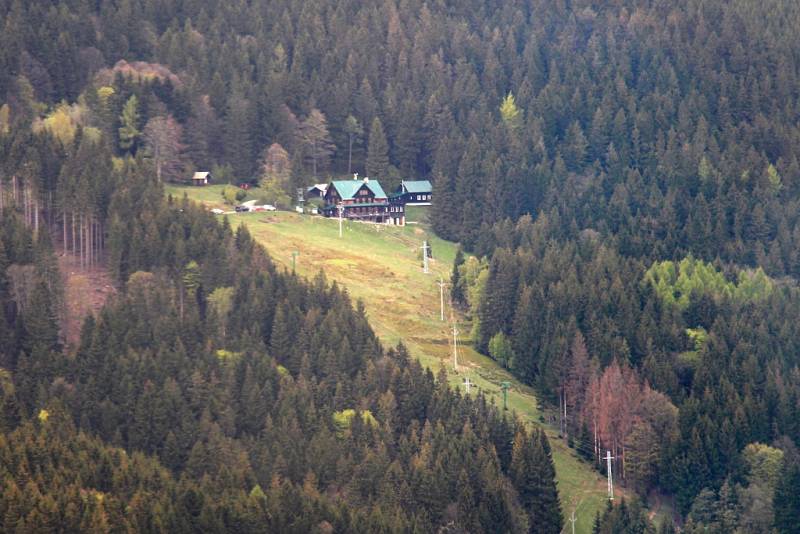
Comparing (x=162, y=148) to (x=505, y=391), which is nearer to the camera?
(x=505, y=391)

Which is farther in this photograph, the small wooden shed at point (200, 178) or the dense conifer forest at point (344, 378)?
the small wooden shed at point (200, 178)

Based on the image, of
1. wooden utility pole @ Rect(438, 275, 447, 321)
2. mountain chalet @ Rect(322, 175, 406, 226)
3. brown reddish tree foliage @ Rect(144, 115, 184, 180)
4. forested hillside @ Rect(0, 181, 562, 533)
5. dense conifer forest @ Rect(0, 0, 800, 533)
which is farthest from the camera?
brown reddish tree foliage @ Rect(144, 115, 184, 180)

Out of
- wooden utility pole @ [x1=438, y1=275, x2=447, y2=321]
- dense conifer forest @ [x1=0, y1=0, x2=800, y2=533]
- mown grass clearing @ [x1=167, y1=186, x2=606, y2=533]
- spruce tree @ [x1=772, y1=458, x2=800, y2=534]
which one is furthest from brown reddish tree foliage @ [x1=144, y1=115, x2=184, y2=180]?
spruce tree @ [x1=772, y1=458, x2=800, y2=534]

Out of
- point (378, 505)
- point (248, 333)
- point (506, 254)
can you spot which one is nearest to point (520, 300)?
point (506, 254)

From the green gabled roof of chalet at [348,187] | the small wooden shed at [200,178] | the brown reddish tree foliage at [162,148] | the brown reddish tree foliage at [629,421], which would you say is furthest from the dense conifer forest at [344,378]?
the green gabled roof of chalet at [348,187]

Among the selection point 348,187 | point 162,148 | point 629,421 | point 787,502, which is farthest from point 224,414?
point 162,148

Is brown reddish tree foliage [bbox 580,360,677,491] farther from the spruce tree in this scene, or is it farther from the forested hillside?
the spruce tree

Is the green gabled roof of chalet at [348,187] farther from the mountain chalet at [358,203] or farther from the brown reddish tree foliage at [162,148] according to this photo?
the brown reddish tree foliage at [162,148]

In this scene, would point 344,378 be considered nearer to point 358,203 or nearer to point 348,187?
point 358,203

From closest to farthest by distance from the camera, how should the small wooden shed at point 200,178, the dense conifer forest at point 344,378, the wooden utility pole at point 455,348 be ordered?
the dense conifer forest at point 344,378 < the wooden utility pole at point 455,348 < the small wooden shed at point 200,178
